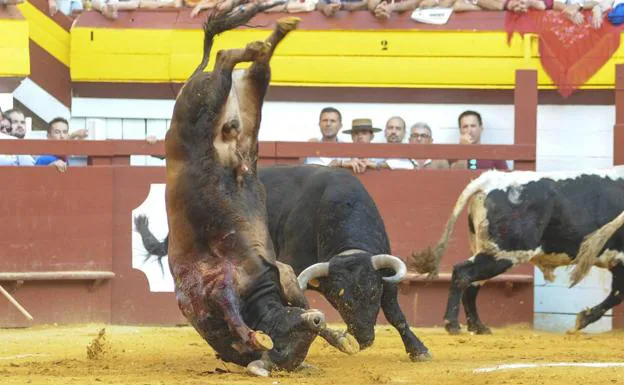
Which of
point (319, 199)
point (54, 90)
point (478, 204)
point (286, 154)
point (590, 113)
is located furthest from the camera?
point (54, 90)

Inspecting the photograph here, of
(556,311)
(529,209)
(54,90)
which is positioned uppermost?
(54,90)

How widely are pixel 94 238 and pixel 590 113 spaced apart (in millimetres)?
5187

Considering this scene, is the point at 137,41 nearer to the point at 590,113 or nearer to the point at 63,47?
the point at 63,47

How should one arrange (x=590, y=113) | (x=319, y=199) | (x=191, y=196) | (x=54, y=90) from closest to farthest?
(x=191, y=196)
(x=319, y=199)
(x=590, y=113)
(x=54, y=90)

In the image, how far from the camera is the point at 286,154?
12.8 meters

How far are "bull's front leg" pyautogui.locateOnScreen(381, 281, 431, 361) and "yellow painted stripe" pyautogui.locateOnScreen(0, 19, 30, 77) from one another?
691 cm

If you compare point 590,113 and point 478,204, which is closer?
point 478,204

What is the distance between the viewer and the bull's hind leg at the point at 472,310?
39.0ft

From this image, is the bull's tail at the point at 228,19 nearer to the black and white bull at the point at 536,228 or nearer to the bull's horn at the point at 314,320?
the bull's horn at the point at 314,320

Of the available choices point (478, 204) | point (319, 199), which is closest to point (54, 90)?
point (478, 204)

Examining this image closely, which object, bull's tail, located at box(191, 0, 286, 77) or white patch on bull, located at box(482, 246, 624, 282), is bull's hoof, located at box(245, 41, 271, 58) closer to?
bull's tail, located at box(191, 0, 286, 77)

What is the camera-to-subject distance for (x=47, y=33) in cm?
1570

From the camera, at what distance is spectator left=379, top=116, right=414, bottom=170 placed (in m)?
13.3

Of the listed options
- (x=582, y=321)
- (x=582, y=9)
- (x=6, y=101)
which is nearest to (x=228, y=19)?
(x=582, y=321)
